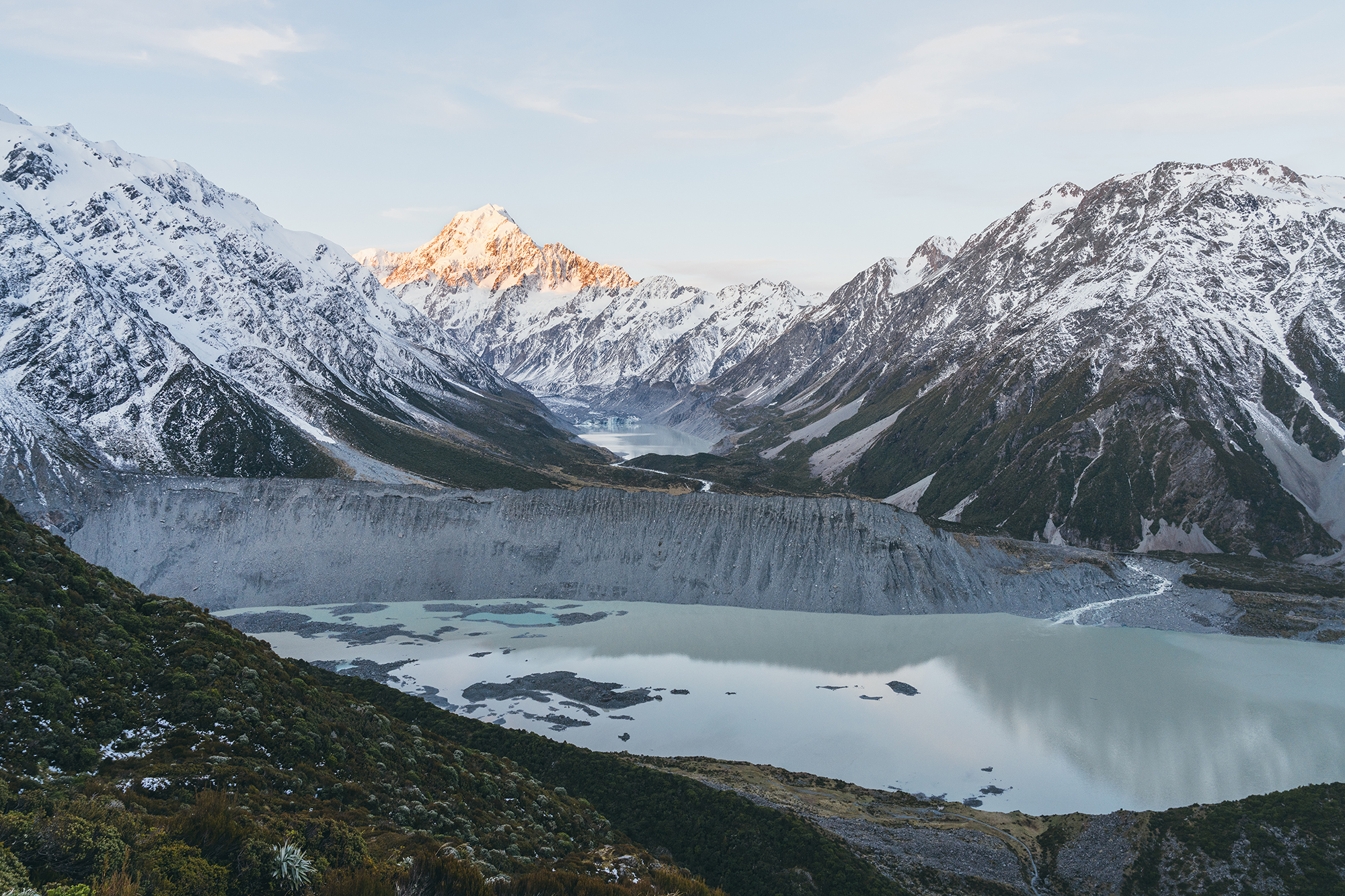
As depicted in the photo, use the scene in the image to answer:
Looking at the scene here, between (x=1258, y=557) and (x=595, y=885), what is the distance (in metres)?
138

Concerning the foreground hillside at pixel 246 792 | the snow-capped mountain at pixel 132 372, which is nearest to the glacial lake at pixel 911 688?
the foreground hillside at pixel 246 792

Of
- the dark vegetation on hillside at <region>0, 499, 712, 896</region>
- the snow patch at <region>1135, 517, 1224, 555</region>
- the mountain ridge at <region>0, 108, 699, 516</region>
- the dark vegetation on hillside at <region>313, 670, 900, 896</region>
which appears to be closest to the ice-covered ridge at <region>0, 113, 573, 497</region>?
the mountain ridge at <region>0, 108, 699, 516</region>

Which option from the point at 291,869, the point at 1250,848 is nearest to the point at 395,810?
the point at 291,869

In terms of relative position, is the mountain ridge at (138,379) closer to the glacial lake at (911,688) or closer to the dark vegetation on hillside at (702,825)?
the glacial lake at (911,688)

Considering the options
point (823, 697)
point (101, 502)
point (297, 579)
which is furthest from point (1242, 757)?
point (101, 502)

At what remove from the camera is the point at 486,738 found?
52531 mm

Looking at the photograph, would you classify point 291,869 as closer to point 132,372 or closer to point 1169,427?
point 132,372

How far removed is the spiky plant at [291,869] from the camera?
732 inches

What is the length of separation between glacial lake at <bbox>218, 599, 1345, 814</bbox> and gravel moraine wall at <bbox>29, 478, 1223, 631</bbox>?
162 inches

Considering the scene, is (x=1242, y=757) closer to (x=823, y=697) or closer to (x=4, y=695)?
(x=823, y=697)

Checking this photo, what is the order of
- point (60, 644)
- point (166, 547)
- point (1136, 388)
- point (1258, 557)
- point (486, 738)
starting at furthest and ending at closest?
point (1136, 388), point (1258, 557), point (166, 547), point (486, 738), point (60, 644)

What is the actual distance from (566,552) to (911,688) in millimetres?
50792

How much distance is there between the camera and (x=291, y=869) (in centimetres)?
1880

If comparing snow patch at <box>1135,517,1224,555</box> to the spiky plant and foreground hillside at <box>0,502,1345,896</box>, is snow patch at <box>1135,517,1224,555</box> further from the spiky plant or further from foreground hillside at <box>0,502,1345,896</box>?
the spiky plant
